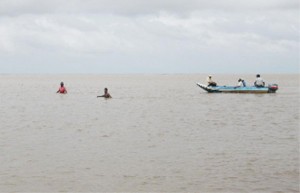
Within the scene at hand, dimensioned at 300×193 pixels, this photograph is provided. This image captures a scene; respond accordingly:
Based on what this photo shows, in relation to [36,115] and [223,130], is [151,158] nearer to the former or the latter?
[223,130]

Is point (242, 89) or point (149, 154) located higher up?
point (242, 89)

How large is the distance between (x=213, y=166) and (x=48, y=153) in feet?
18.1

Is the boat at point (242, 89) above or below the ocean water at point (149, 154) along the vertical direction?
above

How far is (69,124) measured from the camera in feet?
82.8

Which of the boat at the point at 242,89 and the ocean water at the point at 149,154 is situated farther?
the boat at the point at 242,89

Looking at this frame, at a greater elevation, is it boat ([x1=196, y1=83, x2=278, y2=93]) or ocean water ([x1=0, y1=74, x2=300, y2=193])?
boat ([x1=196, y1=83, x2=278, y2=93])

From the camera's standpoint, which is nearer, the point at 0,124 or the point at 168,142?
the point at 168,142

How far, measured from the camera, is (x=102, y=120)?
27328 millimetres

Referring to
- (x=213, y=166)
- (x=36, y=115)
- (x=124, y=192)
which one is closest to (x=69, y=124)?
(x=36, y=115)

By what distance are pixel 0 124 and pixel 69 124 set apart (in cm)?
349

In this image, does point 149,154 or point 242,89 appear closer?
point 149,154

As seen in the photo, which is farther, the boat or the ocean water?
the boat

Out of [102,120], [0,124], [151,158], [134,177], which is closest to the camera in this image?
[134,177]

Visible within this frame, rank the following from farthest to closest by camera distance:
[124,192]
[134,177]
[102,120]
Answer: [102,120]
[134,177]
[124,192]
